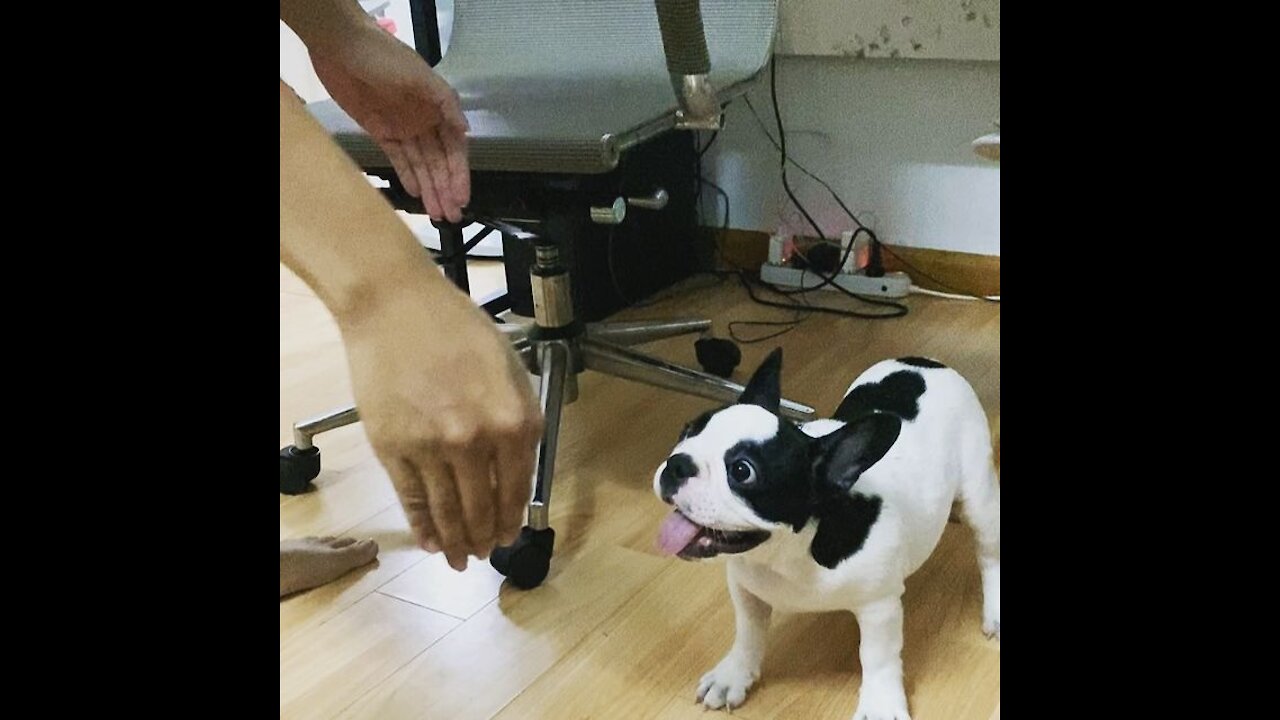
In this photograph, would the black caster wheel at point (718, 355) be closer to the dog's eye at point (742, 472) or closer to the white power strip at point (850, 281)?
the white power strip at point (850, 281)

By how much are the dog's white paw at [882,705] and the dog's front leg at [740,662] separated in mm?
106

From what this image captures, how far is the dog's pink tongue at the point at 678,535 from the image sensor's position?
90cm

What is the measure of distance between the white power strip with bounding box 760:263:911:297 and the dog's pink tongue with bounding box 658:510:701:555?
133cm

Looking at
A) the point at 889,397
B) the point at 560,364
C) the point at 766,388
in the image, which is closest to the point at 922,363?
the point at 889,397

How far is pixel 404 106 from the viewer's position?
3.06 ft

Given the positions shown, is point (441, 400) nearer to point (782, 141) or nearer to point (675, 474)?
point (675, 474)

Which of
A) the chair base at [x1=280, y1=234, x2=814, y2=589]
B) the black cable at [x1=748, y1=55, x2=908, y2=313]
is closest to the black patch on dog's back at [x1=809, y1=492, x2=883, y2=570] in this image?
the chair base at [x1=280, y1=234, x2=814, y2=589]

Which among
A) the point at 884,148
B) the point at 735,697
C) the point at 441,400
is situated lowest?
the point at 735,697

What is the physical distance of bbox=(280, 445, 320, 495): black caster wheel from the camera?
1509 mm

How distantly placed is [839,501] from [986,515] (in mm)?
241
